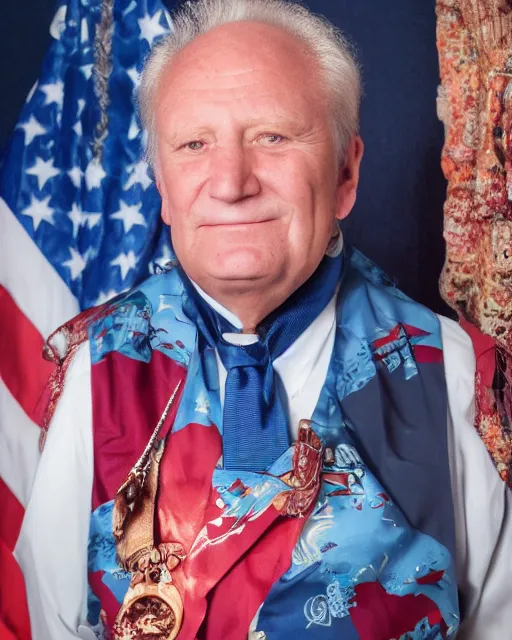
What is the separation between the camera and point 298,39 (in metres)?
1.17

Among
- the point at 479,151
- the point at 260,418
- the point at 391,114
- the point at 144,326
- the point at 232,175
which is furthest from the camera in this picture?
the point at 391,114

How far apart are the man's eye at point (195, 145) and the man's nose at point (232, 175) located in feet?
0.11

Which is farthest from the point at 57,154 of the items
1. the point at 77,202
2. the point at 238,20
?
the point at 238,20

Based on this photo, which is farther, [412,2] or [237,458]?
[412,2]

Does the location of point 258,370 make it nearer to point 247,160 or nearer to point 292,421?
point 292,421

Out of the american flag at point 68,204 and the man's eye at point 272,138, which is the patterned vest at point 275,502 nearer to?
the man's eye at point 272,138

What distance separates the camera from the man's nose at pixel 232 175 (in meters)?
1.07

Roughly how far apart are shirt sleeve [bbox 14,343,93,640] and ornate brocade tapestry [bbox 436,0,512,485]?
28.9 inches

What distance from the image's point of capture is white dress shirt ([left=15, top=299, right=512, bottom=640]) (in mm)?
1245

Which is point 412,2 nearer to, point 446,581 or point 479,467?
point 479,467

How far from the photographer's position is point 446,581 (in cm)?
118

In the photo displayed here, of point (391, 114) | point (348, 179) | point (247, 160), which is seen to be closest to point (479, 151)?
point (391, 114)

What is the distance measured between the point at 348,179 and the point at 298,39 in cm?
21

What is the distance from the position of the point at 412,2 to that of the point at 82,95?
2.39 feet
